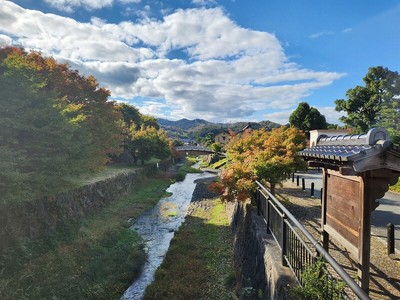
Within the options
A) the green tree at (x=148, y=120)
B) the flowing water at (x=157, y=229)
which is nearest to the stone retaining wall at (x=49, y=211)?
the flowing water at (x=157, y=229)

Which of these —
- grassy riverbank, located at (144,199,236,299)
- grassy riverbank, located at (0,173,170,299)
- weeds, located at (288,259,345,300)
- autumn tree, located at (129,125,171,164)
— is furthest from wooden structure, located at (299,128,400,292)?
autumn tree, located at (129,125,171,164)

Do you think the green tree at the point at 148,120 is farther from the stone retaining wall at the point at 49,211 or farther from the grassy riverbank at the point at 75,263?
the grassy riverbank at the point at 75,263

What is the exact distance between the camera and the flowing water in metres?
10.9

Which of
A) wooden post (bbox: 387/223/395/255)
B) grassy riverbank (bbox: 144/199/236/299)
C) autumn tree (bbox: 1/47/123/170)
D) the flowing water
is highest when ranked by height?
autumn tree (bbox: 1/47/123/170)

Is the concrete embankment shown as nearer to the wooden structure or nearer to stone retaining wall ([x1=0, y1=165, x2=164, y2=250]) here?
the wooden structure

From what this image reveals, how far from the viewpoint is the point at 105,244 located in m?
13.7

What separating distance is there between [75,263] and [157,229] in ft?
23.4

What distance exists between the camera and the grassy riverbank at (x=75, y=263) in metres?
8.74

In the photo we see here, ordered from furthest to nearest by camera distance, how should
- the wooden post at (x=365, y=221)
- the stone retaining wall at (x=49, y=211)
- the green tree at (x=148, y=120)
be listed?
→ the green tree at (x=148, y=120) < the stone retaining wall at (x=49, y=211) < the wooden post at (x=365, y=221)

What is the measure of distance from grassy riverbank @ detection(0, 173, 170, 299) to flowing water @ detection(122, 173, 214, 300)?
0.43 meters

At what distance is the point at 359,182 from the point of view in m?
4.44

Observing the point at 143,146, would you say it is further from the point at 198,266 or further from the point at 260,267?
the point at 260,267

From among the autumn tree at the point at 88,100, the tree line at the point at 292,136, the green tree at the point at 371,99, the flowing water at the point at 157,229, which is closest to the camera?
the flowing water at the point at 157,229

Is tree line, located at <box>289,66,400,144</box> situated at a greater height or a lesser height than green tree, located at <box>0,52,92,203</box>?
greater
